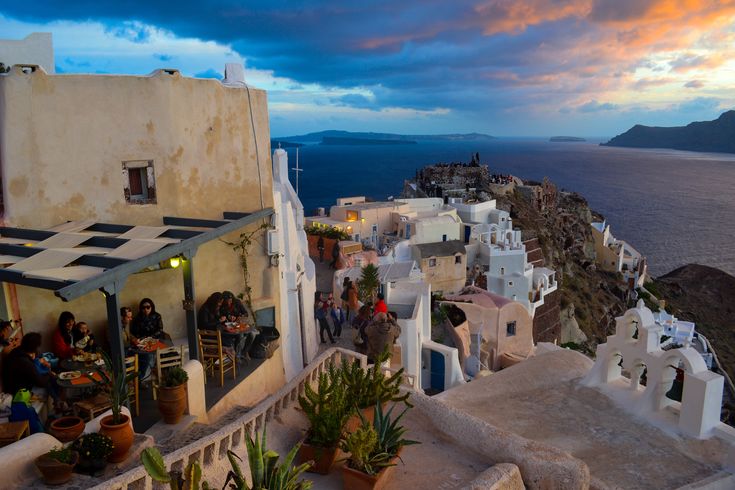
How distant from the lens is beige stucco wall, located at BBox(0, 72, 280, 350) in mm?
8484

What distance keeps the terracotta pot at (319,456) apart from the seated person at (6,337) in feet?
14.8

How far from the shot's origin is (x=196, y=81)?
991 centimetres

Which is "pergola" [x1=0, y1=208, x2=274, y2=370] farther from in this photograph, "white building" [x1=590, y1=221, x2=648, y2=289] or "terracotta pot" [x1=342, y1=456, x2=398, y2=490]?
"white building" [x1=590, y1=221, x2=648, y2=289]

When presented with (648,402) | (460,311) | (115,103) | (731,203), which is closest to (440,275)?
(460,311)

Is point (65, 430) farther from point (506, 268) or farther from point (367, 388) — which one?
point (506, 268)

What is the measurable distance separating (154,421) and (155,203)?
3.70 m

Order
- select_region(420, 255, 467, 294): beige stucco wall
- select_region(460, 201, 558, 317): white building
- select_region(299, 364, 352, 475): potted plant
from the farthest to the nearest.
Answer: select_region(460, 201, 558, 317): white building
select_region(420, 255, 467, 294): beige stucco wall
select_region(299, 364, 352, 475): potted plant

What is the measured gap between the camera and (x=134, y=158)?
9320 millimetres

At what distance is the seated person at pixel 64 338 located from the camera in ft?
27.4

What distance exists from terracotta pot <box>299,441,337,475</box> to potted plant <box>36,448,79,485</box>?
2.43m

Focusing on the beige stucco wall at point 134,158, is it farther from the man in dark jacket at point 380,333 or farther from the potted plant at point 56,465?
the potted plant at point 56,465

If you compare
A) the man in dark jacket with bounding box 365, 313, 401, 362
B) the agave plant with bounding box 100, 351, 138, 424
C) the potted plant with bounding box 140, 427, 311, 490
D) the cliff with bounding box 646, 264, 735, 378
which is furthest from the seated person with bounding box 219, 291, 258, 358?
the cliff with bounding box 646, 264, 735, 378

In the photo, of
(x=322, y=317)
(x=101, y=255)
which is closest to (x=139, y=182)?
(x=101, y=255)

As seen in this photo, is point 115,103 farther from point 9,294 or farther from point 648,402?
point 648,402
